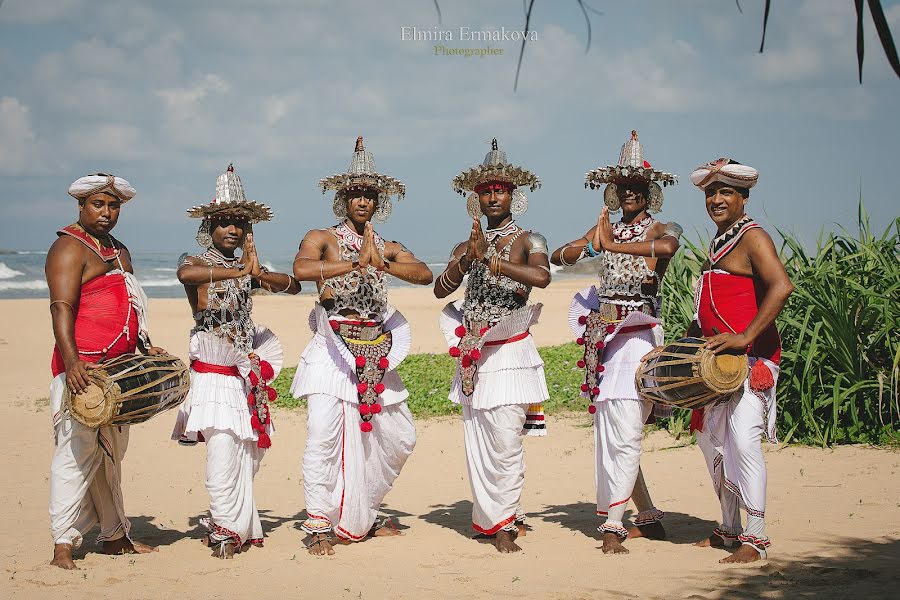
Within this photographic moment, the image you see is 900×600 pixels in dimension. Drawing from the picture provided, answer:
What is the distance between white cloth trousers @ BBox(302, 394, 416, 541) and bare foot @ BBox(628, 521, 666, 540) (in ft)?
5.73

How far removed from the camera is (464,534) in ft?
24.3

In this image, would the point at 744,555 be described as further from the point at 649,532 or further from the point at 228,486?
the point at 228,486

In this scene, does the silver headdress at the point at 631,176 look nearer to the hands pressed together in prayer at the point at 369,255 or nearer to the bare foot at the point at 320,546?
the hands pressed together in prayer at the point at 369,255

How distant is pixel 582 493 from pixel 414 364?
6.15 meters

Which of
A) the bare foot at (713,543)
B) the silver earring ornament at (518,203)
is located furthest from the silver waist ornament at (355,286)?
the bare foot at (713,543)

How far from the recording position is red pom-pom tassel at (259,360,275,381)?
7.07m

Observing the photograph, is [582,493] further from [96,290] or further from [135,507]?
[96,290]

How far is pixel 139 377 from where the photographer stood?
623 centimetres

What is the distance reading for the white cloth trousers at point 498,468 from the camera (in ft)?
23.0

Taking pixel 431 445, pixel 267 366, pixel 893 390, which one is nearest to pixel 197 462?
pixel 431 445

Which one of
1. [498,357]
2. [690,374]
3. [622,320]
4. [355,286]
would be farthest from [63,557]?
[690,374]

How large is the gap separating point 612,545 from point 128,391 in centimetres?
333

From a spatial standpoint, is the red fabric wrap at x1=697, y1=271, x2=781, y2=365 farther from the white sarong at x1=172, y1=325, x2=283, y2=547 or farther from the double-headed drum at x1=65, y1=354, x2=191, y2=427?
the double-headed drum at x1=65, y1=354, x2=191, y2=427

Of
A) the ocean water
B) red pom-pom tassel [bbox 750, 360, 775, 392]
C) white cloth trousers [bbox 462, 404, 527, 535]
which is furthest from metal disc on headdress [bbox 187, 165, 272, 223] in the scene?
the ocean water
